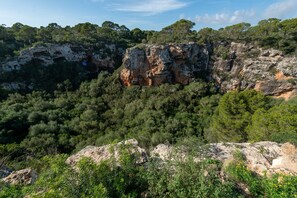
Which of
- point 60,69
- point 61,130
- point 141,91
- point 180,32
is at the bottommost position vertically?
point 61,130

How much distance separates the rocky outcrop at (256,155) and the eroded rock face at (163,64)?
2635 centimetres

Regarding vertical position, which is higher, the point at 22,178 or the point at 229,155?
the point at 229,155

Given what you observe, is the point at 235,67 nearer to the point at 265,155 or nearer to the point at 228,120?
the point at 228,120

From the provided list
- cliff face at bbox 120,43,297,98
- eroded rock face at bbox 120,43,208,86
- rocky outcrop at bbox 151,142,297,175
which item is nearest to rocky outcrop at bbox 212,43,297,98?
cliff face at bbox 120,43,297,98

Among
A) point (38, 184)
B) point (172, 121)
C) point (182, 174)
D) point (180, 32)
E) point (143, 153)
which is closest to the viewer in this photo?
point (38, 184)

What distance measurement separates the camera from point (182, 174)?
4098 mm

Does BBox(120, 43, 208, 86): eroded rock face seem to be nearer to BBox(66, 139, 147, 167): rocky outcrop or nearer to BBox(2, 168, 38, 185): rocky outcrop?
BBox(66, 139, 147, 167): rocky outcrop

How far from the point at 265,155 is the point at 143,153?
3414mm

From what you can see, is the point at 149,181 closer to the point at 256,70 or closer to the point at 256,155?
the point at 256,155

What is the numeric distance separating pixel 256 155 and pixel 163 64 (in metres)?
27.0

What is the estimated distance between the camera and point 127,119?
26672 millimetres

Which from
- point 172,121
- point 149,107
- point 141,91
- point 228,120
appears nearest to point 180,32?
point 141,91

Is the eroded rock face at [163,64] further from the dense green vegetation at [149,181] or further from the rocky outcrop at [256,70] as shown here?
the dense green vegetation at [149,181]

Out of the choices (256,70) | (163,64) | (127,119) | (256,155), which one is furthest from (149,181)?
(256,70)
